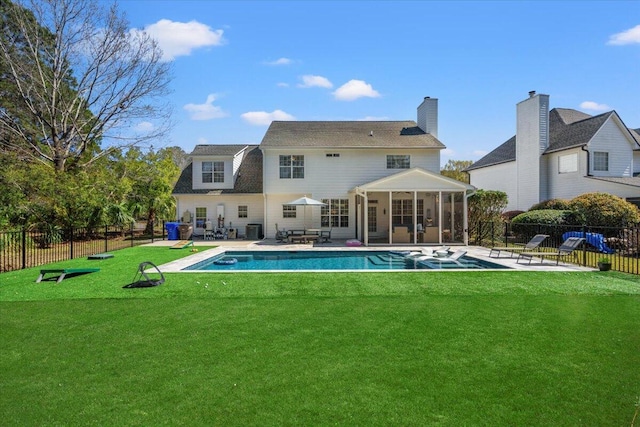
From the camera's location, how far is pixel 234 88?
61.3ft

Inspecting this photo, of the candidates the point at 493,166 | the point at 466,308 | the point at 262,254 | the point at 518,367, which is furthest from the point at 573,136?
the point at 518,367

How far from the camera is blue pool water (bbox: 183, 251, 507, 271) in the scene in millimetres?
12906

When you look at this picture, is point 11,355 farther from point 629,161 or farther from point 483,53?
point 629,161

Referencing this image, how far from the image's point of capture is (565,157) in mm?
23375

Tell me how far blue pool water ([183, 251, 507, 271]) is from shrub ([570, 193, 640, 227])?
24.1 feet

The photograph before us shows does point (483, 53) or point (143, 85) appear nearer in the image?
point (483, 53)

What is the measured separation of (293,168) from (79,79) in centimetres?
1663

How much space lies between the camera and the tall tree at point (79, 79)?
78.3ft

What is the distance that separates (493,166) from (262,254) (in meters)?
21.5

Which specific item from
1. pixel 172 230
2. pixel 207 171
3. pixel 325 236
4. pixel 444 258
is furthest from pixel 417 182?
pixel 172 230

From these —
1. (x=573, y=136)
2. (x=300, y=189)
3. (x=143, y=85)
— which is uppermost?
(x=143, y=85)

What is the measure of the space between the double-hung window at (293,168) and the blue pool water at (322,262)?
662cm

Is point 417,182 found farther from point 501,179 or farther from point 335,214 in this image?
point 501,179

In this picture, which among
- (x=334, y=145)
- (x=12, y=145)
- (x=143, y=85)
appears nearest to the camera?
(x=334, y=145)
